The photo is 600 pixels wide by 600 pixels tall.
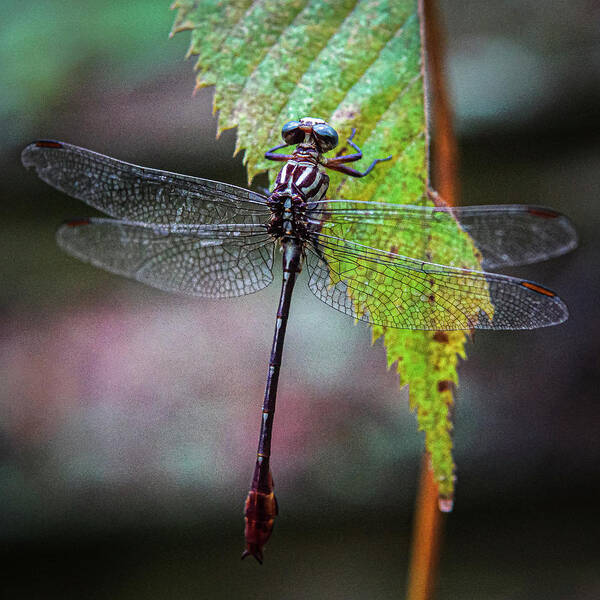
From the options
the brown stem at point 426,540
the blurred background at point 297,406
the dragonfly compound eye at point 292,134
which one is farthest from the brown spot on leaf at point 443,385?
the blurred background at point 297,406

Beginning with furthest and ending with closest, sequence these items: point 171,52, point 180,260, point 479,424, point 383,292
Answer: point 171,52 < point 479,424 < point 180,260 < point 383,292

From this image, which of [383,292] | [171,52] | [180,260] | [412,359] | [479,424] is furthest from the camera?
[171,52]

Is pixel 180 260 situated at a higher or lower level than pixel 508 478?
higher

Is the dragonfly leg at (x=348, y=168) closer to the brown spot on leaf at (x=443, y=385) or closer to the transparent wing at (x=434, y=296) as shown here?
the transparent wing at (x=434, y=296)

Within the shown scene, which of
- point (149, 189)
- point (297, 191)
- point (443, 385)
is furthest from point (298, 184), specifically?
point (443, 385)

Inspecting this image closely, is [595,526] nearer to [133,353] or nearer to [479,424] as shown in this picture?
[479,424]

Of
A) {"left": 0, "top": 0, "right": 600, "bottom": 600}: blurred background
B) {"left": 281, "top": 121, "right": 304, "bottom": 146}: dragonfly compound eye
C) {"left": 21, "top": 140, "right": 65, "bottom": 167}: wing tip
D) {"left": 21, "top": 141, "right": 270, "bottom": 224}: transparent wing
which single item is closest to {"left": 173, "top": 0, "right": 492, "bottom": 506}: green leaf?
{"left": 281, "top": 121, "right": 304, "bottom": 146}: dragonfly compound eye

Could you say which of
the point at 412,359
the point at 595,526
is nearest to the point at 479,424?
the point at 595,526

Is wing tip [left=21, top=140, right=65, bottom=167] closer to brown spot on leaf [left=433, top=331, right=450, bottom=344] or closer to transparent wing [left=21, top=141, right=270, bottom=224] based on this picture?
transparent wing [left=21, top=141, right=270, bottom=224]
